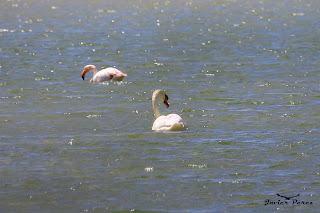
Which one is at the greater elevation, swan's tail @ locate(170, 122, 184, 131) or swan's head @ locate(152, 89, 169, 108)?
swan's head @ locate(152, 89, 169, 108)

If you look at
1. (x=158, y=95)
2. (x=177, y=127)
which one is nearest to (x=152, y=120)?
(x=158, y=95)

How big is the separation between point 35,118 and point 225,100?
491cm

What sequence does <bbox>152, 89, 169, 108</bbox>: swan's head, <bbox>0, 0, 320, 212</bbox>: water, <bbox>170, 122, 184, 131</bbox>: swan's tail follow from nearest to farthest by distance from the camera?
<bbox>0, 0, 320, 212</bbox>: water, <bbox>170, 122, 184, 131</bbox>: swan's tail, <bbox>152, 89, 169, 108</bbox>: swan's head

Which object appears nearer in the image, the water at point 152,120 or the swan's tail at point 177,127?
the water at point 152,120

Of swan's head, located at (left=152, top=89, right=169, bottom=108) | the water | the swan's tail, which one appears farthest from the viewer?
swan's head, located at (left=152, top=89, right=169, bottom=108)

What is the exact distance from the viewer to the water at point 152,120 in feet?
38.3

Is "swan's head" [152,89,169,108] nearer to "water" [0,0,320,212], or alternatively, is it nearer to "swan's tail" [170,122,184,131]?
"water" [0,0,320,212]

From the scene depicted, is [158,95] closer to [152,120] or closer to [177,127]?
[152,120]

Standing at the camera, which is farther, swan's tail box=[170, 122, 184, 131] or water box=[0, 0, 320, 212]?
swan's tail box=[170, 122, 184, 131]

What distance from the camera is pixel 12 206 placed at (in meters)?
11.2

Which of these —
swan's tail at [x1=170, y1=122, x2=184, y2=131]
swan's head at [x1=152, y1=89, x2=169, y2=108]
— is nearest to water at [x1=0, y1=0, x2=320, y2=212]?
swan's tail at [x1=170, y1=122, x2=184, y2=131]

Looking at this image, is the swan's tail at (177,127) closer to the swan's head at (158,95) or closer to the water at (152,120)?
the water at (152,120)

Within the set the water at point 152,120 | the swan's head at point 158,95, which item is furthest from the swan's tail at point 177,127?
the swan's head at point 158,95

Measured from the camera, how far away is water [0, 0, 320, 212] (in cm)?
1166
